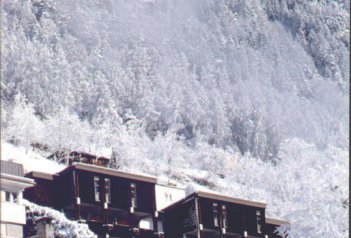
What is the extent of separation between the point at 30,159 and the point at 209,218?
18162 millimetres

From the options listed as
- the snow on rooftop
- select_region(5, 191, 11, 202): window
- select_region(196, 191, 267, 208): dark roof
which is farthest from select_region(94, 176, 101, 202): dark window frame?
the snow on rooftop

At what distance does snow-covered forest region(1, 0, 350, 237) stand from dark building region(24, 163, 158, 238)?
9.76 m

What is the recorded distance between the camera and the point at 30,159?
204 feet

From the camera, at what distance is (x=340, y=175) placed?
177 feet

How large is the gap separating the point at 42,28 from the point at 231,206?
72.7 m

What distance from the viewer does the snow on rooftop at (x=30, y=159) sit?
59.1 metres

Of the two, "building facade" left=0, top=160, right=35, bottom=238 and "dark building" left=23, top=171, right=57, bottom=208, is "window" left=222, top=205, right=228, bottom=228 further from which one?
"building facade" left=0, top=160, right=35, bottom=238

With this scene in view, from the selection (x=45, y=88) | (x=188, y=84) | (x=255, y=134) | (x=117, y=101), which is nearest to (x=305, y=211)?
(x=45, y=88)

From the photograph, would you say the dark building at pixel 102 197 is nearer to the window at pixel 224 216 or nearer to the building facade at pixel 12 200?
the window at pixel 224 216

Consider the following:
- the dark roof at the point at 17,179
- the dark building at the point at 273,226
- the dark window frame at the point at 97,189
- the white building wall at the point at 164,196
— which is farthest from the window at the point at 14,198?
the dark building at the point at 273,226

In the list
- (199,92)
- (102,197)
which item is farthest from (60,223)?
(199,92)

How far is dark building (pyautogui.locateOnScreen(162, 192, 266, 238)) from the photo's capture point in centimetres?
5078

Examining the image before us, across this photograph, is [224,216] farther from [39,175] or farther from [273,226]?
[39,175]

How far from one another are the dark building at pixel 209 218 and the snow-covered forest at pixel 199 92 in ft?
14.3
